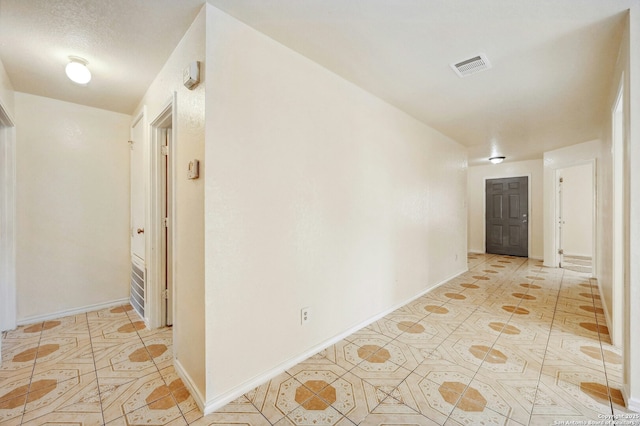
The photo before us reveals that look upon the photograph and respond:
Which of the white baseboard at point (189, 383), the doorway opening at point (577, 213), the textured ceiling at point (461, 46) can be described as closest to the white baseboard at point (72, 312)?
the white baseboard at point (189, 383)

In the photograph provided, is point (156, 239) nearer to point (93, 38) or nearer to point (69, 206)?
point (69, 206)

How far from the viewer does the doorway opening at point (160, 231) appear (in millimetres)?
2658

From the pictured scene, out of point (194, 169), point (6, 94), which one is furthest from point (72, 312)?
point (194, 169)

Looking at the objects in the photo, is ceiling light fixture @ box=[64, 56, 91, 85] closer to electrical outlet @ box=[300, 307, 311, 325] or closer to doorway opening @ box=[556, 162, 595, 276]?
electrical outlet @ box=[300, 307, 311, 325]

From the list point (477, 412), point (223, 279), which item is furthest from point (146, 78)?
point (477, 412)

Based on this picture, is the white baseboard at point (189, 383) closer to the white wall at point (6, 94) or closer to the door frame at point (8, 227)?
the door frame at point (8, 227)

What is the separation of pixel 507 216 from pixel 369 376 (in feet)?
22.3

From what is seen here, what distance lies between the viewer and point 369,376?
6.27ft

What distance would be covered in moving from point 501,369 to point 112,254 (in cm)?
418

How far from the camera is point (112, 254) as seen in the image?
3295 millimetres

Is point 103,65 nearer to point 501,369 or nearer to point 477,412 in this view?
point 477,412

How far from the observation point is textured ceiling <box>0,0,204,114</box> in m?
1.58

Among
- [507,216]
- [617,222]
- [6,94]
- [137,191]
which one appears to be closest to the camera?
[6,94]

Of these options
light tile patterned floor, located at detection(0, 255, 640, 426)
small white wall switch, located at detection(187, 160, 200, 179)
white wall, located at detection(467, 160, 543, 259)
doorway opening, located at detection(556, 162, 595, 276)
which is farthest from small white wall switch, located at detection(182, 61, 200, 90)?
doorway opening, located at detection(556, 162, 595, 276)
